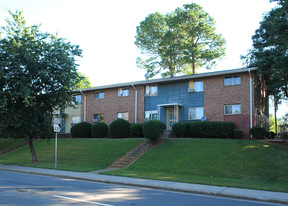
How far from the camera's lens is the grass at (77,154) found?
19.1 metres

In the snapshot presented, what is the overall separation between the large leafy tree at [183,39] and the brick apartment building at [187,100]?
1118 cm

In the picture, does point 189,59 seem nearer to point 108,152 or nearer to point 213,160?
point 108,152

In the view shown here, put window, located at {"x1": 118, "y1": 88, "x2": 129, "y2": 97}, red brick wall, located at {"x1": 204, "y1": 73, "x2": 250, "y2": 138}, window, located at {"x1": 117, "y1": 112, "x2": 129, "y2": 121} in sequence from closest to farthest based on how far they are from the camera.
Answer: red brick wall, located at {"x1": 204, "y1": 73, "x2": 250, "y2": 138} < window, located at {"x1": 117, "y1": 112, "x2": 129, "y2": 121} < window, located at {"x1": 118, "y1": 88, "x2": 129, "y2": 97}

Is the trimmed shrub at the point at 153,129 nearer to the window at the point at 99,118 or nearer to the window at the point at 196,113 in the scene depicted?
the window at the point at 196,113

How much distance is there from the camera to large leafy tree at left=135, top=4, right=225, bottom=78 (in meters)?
38.8

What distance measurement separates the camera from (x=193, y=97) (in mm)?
26766

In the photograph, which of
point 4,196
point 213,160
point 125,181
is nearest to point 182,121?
point 213,160

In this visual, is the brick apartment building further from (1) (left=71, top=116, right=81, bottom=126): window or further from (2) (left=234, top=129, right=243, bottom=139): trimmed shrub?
(1) (left=71, top=116, right=81, bottom=126): window

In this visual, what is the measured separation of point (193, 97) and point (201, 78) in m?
1.88

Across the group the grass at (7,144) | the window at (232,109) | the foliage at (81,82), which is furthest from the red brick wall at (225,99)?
the grass at (7,144)

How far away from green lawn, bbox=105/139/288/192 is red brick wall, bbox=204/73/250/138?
4555 mm

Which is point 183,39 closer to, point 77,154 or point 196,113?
point 196,113

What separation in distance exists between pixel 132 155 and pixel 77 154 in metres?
4.89

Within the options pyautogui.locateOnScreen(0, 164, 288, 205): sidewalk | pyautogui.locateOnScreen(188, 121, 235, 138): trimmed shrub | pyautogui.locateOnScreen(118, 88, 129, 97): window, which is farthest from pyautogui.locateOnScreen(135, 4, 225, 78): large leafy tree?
pyautogui.locateOnScreen(0, 164, 288, 205): sidewalk
